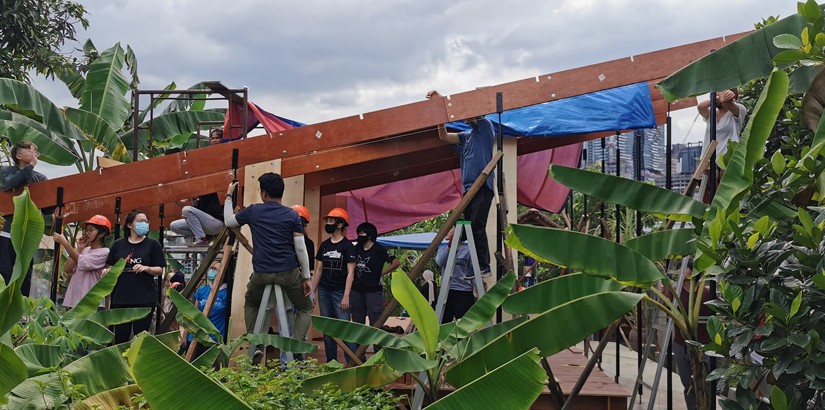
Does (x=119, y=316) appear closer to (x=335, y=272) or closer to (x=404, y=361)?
(x=404, y=361)

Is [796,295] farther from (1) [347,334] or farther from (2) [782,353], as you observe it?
(1) [347,334]

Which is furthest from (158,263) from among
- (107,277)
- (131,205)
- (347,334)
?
(347,334)

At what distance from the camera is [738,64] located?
4441mm

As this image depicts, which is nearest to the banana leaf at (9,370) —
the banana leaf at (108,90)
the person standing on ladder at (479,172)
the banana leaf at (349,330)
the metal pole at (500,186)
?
→ the banana leaf at (349,330)

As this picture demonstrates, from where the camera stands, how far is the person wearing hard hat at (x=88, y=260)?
7.04 m

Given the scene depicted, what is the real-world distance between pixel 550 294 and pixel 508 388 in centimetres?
117

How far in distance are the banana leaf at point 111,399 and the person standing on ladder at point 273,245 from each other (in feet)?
6.36

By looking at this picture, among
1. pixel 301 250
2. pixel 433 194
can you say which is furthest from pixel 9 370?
pixel 433 194

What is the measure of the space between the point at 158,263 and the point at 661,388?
5863mm

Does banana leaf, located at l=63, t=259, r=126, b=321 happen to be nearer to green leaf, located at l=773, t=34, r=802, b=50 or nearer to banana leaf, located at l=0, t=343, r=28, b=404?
banana leaf, located at l=0, t=343, r=28, b=404

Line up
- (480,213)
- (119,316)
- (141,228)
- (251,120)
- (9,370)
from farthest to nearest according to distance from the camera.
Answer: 1. (251,120)
2. (141,228)
3. (480,213)
4. (119,316)
5. (9,370)

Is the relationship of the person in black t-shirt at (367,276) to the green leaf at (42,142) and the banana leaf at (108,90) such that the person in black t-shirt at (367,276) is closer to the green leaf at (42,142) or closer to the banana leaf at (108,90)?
the green leaf at (42,142)

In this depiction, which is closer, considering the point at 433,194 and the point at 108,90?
the point at 433,194

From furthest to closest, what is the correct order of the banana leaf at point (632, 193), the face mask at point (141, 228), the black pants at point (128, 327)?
the face mask at point (141, 228) < the black pants at point (128, 327) < the banana leaf at point (632, 193)
